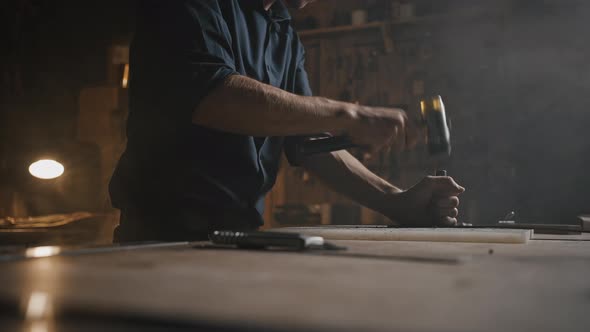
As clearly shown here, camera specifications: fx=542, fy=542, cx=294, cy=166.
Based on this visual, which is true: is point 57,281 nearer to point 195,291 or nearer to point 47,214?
point 195,291

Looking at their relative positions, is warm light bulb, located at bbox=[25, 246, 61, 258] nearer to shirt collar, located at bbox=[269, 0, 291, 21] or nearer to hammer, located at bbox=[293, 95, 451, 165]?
hammer, located at bbox=[293, 95, 451, 165]

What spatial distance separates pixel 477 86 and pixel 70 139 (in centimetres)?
334

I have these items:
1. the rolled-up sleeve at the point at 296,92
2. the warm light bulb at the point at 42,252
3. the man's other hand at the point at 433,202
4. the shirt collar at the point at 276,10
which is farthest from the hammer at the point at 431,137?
the warm light bulb at the point at 42,252

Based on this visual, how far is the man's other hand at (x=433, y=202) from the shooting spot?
1.42m

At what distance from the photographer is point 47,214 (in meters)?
4.34

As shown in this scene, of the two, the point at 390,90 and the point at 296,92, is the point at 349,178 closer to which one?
the point at 296,92

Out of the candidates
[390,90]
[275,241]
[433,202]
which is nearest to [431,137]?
[433,202]

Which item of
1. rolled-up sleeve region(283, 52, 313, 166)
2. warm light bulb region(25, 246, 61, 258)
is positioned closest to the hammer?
rolled-up sleeve region(283, 52, 313, 166)

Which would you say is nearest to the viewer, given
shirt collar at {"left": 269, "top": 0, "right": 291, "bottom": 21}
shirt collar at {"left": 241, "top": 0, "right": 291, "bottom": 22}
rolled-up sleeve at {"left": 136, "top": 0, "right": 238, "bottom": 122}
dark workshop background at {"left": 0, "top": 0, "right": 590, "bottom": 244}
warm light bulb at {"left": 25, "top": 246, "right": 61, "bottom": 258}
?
warm light bulb at {"left": 25, "top": 246, "right": 61, "bottom": 258}

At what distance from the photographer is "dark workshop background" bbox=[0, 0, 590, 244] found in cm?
363

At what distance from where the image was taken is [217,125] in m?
Answer: 1.18

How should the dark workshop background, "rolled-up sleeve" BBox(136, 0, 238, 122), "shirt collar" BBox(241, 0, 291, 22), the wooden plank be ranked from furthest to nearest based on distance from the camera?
the dark workshop background < "shirt collar" BBox(241, 0, 291, 22) < "rolled-up sleeve" BBox(136, 0, 238, 122) < the wooden plank

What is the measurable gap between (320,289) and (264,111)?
794mm

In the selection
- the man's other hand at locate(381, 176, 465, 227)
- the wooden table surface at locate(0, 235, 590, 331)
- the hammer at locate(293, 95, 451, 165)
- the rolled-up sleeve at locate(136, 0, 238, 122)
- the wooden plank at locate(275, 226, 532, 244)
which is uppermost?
the rolled-up sleeve at locate(136, 0, 238, 122)
